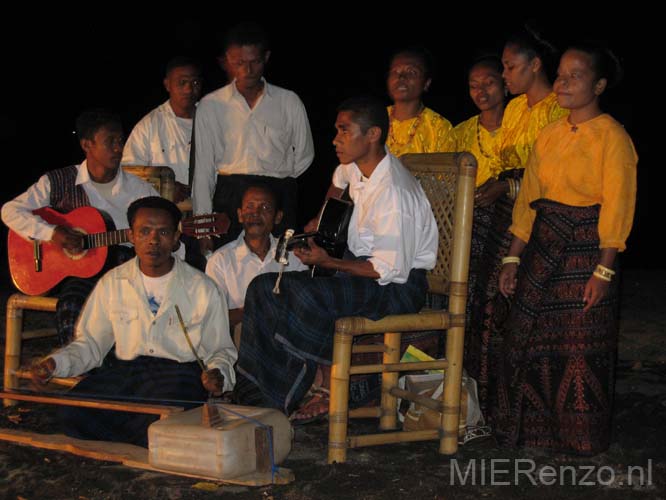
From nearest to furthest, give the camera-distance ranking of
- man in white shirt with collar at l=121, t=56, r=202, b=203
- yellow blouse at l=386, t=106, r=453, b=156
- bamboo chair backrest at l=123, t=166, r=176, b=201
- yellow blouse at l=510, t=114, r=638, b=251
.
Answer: yellow blouse at l=510, t=114, r=638, b=251 → yellow blouse at l=386, t=106, r=453, b=156 → bamboo chair backrest at l=123, t=166, r=176, b=201 → man in white shirt with collar at l=121, t=56, r=202, b=203

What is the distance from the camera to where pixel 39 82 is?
15.1m

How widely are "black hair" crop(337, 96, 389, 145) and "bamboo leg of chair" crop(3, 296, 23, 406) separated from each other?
213cm

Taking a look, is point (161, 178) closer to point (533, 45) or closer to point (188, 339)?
point (188, 339)

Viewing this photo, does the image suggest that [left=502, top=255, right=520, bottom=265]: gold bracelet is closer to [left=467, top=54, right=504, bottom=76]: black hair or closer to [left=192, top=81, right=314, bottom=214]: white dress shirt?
[left=467, top=54, right=504, bottom=76]: black hair

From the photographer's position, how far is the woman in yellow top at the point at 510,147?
466cm

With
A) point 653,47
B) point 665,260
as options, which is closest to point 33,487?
point 665,260

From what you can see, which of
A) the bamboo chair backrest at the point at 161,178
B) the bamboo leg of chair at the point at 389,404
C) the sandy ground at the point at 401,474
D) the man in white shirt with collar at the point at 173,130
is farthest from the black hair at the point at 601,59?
the man in white shirt with collar at the point at 173,130

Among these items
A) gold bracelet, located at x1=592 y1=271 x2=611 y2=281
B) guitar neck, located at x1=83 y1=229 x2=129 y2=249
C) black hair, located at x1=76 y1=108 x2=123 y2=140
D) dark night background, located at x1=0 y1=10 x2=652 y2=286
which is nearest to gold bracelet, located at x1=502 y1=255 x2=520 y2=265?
gold bracelet, located at x1=592 y1=271 x2=611 y2=281

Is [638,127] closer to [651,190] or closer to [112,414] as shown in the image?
[651,190]

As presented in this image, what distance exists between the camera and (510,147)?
4.84m

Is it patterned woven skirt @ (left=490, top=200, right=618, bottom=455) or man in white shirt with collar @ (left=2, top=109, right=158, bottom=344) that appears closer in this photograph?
patterned woven skirt @ (left=490, top=200, right=618, bottom=455)

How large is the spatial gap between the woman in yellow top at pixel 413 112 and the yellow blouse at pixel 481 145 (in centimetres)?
9

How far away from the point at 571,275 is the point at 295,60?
10.3m

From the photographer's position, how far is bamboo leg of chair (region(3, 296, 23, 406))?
5047mm
